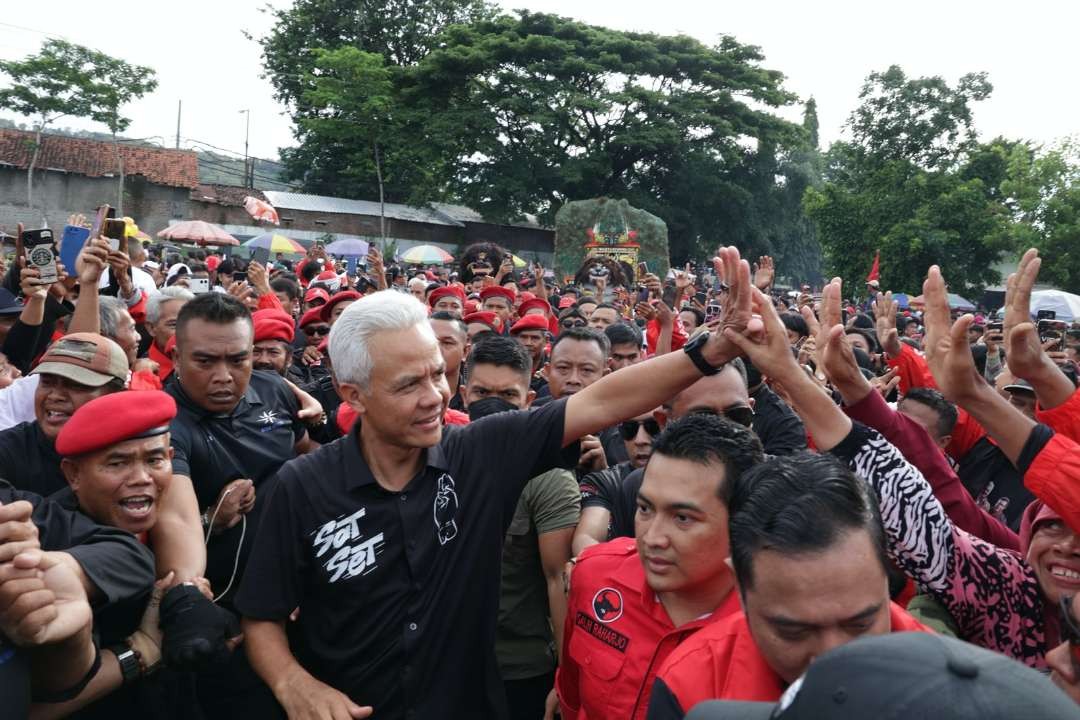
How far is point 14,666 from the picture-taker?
1.75 meters

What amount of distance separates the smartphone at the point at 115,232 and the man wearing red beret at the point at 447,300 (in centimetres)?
309

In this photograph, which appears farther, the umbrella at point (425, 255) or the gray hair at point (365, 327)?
the umbrella at point (425, 255)

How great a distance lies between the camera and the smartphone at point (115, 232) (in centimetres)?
486

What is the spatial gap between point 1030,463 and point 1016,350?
0.49m

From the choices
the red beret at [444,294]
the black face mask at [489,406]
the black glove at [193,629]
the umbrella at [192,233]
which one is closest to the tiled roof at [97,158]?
the umbrella at [192,233]

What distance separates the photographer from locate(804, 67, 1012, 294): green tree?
23.2 metres

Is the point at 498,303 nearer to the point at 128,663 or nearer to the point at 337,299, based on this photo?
the point at 337,299

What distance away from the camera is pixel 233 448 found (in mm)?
3371

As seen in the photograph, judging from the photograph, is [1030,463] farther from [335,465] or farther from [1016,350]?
[335,465]

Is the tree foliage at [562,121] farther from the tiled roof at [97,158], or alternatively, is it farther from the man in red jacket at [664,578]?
the man in red jacket at [664,578]

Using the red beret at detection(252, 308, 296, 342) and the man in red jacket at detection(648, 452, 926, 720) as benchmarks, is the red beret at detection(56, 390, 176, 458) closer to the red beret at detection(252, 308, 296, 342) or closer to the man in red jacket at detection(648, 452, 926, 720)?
the man in red jacket at detection(648, 452, 926, 720)

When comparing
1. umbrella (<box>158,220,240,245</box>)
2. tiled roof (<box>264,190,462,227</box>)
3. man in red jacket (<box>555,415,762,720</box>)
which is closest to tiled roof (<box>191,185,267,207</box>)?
tiled roof (<box>264,190,462,227</box>)

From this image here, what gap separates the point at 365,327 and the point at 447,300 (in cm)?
560

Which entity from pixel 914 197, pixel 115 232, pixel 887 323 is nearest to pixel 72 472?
pixel 115 232
